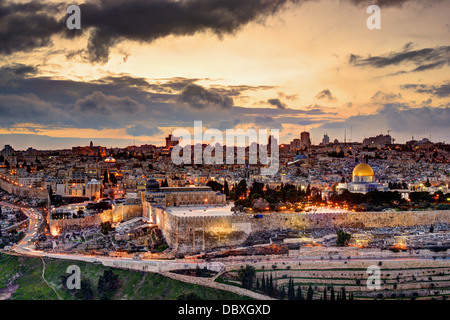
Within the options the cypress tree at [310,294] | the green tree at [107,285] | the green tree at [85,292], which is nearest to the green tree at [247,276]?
the cypress tree at [310,294]

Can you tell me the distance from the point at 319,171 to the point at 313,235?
19947mm

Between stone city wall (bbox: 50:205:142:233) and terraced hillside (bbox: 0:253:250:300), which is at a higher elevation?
stone city wall (bbox: 50:205:142:233)

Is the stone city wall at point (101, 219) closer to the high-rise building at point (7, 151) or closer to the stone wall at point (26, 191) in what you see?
the stone wall at point (26, 191)

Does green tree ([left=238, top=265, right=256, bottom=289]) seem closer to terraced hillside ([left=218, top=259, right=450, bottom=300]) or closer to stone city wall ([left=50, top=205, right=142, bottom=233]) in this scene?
terraced hillside ([left=218, top=259, right=450, bottom=300])

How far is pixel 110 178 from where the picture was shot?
26984mm

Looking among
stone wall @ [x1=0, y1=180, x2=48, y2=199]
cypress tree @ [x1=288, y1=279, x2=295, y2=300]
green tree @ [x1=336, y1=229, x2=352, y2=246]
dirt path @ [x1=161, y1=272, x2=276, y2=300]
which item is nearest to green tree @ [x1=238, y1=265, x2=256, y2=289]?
dirt path @ [x1=161, y1=272, x2=276, y2=300]

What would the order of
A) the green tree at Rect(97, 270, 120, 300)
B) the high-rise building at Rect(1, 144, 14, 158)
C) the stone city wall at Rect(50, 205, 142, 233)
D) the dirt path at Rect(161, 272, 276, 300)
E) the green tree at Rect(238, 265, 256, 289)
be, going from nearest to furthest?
the dirt path at Rect(161, 272, 276, 300) → the green tree at Rect(238, 265, 256, 289) → the green tree at Rect(97, 270, 120, 300) → the stone city wall at Rect(50, 205, 142, 233) → the high-rise building at Rect(1, 144, 14, 158)

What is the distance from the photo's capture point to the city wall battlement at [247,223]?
43.7 ft

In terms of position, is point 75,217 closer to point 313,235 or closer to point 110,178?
point 313,235

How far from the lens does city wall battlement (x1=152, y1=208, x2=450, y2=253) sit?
13305 millimetres

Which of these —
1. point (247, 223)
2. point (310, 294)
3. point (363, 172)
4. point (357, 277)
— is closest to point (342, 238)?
point (357, 277)

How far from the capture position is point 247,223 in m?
13.9

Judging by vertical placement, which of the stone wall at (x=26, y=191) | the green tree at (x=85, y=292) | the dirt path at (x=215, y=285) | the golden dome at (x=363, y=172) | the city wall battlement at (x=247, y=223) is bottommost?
the green tree at (x=85, y=292)
